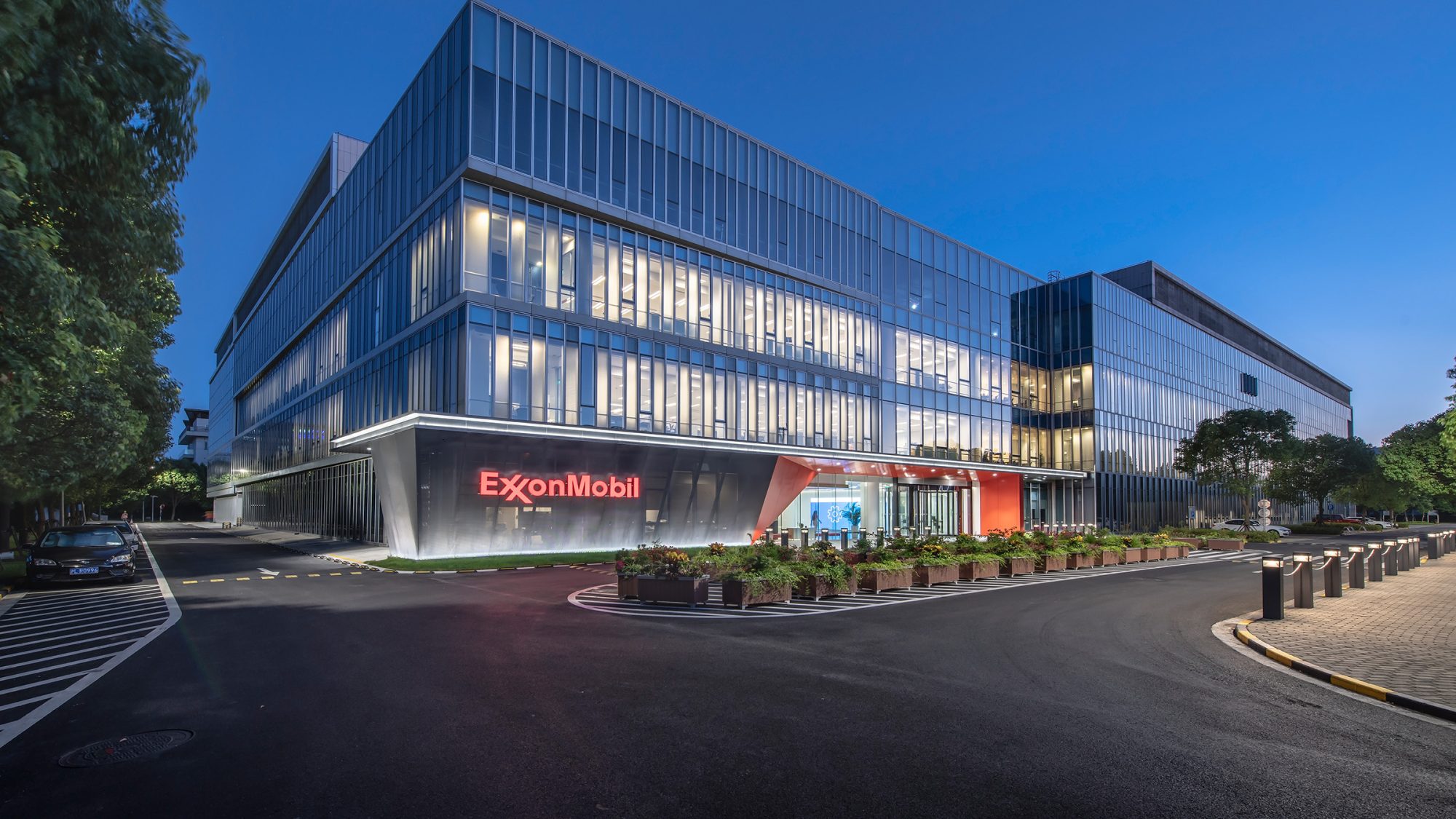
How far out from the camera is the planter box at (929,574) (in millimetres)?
21031

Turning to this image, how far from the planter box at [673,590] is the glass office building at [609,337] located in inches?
568

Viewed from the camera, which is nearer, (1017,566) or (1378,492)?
(1017,566)

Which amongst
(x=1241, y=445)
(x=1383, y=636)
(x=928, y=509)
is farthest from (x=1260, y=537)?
(x=1383, y=636)

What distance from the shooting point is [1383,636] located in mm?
12391

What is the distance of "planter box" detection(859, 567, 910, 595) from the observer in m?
19.3

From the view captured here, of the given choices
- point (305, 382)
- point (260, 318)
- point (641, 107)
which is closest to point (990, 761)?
point (641, 107)

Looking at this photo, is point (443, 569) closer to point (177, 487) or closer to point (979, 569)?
point (979, 569)

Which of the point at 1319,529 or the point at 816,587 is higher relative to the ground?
the point at 816,587

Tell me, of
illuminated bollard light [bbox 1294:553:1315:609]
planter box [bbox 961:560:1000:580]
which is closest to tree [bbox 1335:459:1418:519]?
planter box [bbox 961:560:1000:580]

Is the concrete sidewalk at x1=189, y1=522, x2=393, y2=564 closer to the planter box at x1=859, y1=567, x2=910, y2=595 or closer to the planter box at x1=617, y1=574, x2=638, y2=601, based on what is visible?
the planter box at x1=617, y1=574, x2=638, y2=601

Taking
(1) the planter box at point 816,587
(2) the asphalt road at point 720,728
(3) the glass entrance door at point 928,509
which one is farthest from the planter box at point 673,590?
(3) the glass entrance door at point 928,509

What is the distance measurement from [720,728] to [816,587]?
10.7 meters

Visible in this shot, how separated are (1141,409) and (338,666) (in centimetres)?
7153

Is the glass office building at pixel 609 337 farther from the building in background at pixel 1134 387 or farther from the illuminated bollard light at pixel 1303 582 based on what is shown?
the illuminated bollard light at pixel 1303 582
